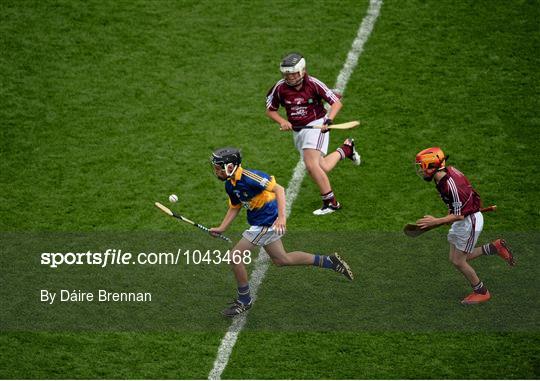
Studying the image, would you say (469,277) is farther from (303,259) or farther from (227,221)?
(227,221)

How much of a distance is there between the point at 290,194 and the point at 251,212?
2435 millimetres

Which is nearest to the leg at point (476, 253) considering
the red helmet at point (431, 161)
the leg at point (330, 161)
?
Result: the red helmet at point (431, 161)

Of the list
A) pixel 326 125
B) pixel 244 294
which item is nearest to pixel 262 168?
pixel 326 125

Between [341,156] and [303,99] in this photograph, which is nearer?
[303,99]

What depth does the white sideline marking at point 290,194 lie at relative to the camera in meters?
9.49

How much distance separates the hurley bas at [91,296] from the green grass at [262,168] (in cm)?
15

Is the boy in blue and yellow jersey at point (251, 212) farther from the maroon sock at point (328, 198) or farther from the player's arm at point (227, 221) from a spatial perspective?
the maroon sock at point (328, 198)

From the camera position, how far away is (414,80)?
14156mm

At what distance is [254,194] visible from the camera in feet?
32.1

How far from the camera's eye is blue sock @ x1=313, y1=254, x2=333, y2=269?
10.4 metres

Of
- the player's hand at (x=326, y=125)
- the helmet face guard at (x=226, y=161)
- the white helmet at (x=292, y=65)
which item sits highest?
the white helmet at (x=292, y=65)

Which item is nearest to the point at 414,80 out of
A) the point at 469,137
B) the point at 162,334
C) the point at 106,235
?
the point at 469,137

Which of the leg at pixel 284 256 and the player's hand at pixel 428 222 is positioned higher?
the player's hand at pixel 428 222

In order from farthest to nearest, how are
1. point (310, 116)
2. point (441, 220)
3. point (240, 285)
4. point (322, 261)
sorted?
point (310, 116) → point (322, 261) → point (240, 285) → point (441, 220)
